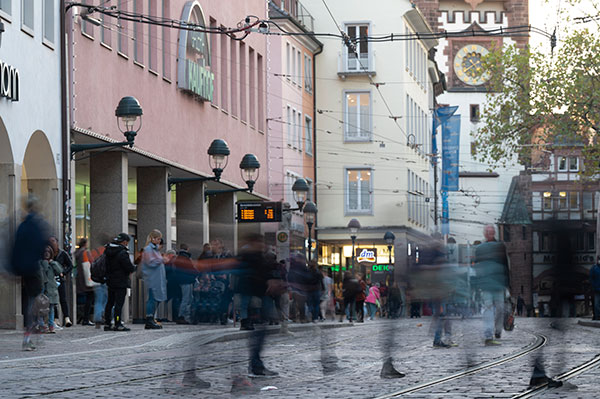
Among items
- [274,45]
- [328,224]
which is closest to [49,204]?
[274,45]

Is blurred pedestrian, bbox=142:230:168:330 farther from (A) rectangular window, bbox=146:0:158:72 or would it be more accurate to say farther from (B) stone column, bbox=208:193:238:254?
(B) stone column, bbox=208:193:238:254

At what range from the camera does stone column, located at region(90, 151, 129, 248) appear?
1214 inches

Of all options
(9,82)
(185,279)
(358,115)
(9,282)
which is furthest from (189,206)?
(358,115)

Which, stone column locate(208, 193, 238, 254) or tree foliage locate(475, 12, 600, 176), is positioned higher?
tree foliage locate(475, 12, 600, 176)

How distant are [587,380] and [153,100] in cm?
2143

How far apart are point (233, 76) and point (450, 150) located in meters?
27.9

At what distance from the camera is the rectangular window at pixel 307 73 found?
6309cm

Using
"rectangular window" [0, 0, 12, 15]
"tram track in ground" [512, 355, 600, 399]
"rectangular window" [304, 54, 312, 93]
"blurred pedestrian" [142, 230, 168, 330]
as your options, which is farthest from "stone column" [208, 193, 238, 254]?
"tram track in ground" [512, 355, 600, 399]

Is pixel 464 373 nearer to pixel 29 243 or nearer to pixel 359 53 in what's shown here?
pixel 29 243

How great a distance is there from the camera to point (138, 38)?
108ft

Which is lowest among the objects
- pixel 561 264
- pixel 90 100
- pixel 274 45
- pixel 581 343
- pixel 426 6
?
pixel 581 343

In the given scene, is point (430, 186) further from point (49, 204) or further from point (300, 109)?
point (49, 204)

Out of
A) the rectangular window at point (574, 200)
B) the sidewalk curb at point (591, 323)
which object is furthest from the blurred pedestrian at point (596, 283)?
the rectangular window at point (574, 200)

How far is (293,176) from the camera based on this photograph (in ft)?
190
